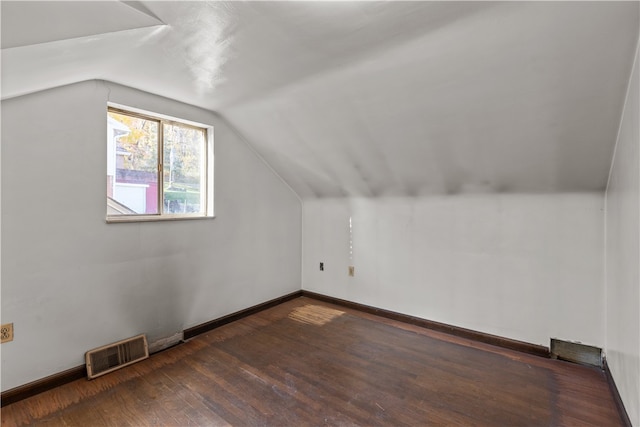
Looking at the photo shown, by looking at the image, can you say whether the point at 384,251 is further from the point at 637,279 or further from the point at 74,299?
the point at 74,299

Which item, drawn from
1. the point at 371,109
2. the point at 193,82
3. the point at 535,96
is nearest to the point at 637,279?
the point at 535,96

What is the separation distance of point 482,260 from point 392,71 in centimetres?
192

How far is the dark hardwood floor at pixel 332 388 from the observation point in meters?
1.80

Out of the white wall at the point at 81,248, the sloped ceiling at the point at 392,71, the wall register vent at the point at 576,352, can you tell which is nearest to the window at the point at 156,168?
the white wall at the point at 81,248

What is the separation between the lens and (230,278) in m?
3.23

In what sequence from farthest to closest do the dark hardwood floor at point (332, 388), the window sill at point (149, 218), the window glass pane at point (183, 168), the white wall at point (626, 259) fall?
the window glass pane at point (183, 168), the window sill at point (149, 218), the dark hardwood floor at point (332, 388), the white wall at point (626, 259)

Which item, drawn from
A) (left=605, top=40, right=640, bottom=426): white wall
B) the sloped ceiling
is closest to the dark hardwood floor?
(left=605, top=40, right=640, bottom=426): white wall

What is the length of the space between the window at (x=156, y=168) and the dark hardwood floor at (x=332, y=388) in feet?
4.02

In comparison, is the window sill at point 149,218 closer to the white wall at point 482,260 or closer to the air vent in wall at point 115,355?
the air vent in wall at point 115,355

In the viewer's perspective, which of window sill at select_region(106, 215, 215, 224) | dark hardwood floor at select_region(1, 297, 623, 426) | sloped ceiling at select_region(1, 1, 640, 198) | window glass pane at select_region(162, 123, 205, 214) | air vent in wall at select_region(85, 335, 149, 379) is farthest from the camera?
window glass pane at select_region(162, 123, 205, 214)

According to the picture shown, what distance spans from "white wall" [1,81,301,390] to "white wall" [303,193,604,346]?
1613 millimetres

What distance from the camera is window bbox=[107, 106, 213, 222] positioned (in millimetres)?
2424

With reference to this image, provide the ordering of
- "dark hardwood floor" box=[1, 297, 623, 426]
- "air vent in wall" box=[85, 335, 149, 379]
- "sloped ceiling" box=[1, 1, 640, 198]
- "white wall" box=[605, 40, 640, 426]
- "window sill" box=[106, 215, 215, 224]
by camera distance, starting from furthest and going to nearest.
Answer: "window sill" box=[106, 215, 215, 224], "air vent in wall" box=[85, 335, 149, 379], "dark hardwood floor" box=[1, 297, 623, 426], "white wall" box=[605, 40, 640, 426], "sloped ceiling" box=[1, 1, 640, 198]

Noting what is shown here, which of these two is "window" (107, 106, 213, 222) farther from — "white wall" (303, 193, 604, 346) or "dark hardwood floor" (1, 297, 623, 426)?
"white wall" (303, 193, 604, 346)
